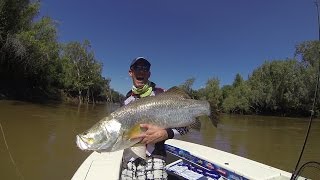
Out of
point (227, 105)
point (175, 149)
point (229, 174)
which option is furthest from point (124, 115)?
point (227, 105)

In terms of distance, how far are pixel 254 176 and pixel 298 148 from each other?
1225 cm

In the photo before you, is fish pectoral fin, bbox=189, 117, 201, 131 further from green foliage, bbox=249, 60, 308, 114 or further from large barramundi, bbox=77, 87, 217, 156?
green foliage, bbox=249, 60, 308, 114

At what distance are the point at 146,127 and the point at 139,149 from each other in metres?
0.19

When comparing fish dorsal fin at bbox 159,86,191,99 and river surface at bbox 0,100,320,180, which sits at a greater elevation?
fish dorsal fin at bbox 159,86,191,99

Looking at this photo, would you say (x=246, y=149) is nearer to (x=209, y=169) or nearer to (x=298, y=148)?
(x=298, y=148)

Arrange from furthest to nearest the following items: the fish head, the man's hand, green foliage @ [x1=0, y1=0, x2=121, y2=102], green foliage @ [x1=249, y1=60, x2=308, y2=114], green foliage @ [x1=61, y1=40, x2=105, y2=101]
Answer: green foliage @ [x1=61, y1=40, x2=105, y2=101] → green foliage @ [x1=249, y1=60, x2=308, y2=114] → green foliage @ [x1=0, y1=0, x2=121, y2=102] → the man's hand → the fish head

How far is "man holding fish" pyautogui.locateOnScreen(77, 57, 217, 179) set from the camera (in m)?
2.49

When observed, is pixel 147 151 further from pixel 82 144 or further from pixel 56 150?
pixel 56 150

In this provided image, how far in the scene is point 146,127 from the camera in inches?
102

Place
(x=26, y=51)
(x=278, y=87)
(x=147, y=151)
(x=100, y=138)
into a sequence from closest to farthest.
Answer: (x=100, y=138) → (x=147, y=151) → (x=26, y=51) → (x=278, y=87)

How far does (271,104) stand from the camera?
5250cm

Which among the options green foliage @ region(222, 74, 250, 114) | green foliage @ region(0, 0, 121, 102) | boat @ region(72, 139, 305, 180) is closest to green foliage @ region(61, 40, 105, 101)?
green foliage @ region(0, 0, 121, 102)

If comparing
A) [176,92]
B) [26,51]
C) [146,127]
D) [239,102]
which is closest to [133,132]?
[146,127]

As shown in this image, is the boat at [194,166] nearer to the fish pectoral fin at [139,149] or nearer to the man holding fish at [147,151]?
the man holding fish at [147,151]
